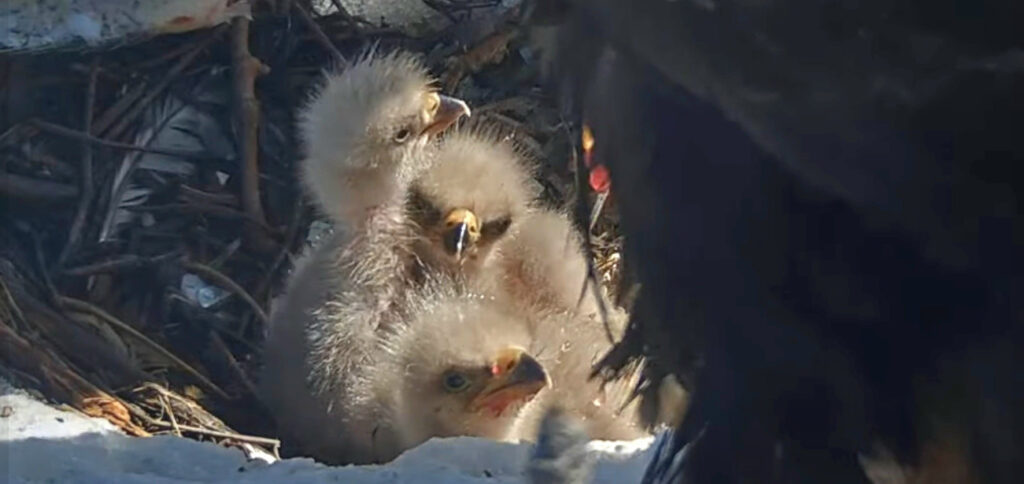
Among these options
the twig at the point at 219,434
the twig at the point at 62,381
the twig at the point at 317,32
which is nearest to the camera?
the twig at the point at 62,381

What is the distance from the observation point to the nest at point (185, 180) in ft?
10.1

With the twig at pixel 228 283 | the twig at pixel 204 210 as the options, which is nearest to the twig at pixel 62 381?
the twig at pixel 228 283

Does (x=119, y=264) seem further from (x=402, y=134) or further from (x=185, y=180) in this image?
(x=402, y=134)

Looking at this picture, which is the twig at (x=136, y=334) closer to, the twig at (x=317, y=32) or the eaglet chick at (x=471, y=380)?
the eaglet chick at (x=471, y=380)

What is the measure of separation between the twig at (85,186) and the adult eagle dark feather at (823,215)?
6.00 feet

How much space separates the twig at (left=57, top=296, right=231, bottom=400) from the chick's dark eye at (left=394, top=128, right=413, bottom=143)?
446 mm

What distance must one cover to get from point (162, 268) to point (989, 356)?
212 cm

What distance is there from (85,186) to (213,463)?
3.86 ft

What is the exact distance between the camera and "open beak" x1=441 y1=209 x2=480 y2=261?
302cm

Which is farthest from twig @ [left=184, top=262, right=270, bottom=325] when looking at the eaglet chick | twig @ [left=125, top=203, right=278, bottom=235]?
the eaglet chick

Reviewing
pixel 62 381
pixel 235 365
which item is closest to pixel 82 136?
pixel 235 365

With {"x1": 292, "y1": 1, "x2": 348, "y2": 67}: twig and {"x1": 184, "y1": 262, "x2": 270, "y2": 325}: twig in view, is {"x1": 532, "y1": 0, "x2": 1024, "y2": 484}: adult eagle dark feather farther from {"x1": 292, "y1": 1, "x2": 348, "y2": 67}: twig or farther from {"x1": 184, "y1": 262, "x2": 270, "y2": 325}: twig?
{"x1": 292, "y1": 1, "x2": 348, "y2": 67}: twig

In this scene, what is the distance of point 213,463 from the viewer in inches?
87.9

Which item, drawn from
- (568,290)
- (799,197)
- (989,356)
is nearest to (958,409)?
(989,356)
